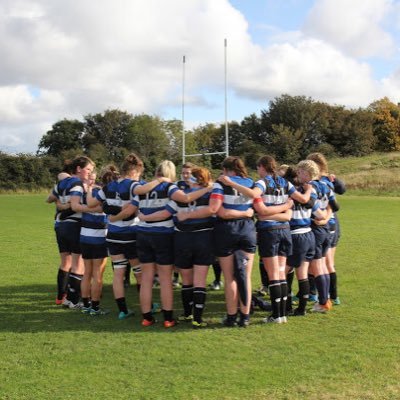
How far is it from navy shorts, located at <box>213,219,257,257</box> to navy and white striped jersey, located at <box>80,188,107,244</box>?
1.61 metres

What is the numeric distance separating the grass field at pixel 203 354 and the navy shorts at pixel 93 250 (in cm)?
80

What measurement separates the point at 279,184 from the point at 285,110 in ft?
206

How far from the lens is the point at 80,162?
22.1 ft

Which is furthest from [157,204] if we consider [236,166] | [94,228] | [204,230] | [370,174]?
[370,174]

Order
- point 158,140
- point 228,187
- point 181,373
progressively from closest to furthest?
point 181,373, point 228,187, point 158,140

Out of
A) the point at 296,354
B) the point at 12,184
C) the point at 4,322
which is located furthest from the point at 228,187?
the point at 12,184

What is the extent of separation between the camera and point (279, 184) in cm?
590

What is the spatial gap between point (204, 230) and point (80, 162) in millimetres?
2201

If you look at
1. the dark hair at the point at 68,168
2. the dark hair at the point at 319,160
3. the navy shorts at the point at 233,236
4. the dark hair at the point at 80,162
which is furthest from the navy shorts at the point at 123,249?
the dark hair at the point at 319,160

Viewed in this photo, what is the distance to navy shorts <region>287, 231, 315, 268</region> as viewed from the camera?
6.18 m

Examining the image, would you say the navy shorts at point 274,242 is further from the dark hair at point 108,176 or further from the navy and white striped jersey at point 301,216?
the dark hair at point 108,176

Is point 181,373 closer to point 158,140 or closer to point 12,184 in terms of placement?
point 12,184

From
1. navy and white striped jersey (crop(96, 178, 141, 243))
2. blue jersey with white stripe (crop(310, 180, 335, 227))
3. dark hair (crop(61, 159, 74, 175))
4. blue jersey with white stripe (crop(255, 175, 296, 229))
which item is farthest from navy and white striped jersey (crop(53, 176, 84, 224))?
blue jersey with white stripe (crop(310, 180, 335, 227))

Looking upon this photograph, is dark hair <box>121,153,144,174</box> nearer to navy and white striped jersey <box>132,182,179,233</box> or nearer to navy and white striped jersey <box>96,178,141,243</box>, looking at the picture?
navy and white striped jersey <box>96,178,141,243</box>
